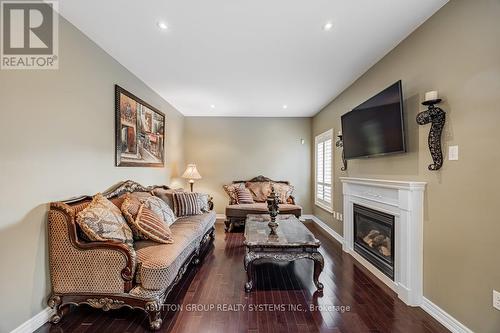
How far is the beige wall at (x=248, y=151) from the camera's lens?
6.00m

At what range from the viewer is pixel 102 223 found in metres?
2.04

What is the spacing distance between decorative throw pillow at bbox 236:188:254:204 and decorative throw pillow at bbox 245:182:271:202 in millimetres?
204

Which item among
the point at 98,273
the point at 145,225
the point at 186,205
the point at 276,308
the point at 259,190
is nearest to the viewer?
the point at 98,273

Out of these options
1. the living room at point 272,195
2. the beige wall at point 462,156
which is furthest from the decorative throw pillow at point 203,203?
the beige wall at point 462,156

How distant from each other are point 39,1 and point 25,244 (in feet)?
6.50

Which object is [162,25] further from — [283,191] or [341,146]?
[283,191]

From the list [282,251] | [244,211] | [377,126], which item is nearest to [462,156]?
[377,126]

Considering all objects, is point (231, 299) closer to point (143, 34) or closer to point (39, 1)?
point (143, 34)

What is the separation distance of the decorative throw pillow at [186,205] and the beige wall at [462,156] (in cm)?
302

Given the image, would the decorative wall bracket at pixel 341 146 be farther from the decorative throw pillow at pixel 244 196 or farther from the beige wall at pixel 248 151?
the decorative throw pillow at pixel 244 196

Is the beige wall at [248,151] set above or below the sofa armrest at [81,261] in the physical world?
above

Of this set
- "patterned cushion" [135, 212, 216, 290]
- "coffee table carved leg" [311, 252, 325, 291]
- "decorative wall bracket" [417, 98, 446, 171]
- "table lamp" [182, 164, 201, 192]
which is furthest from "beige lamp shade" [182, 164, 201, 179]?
"decorative wall bracket" [417, 98, 446, 171]

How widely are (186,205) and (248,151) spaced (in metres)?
2.64

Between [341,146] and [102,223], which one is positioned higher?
[341,146]
